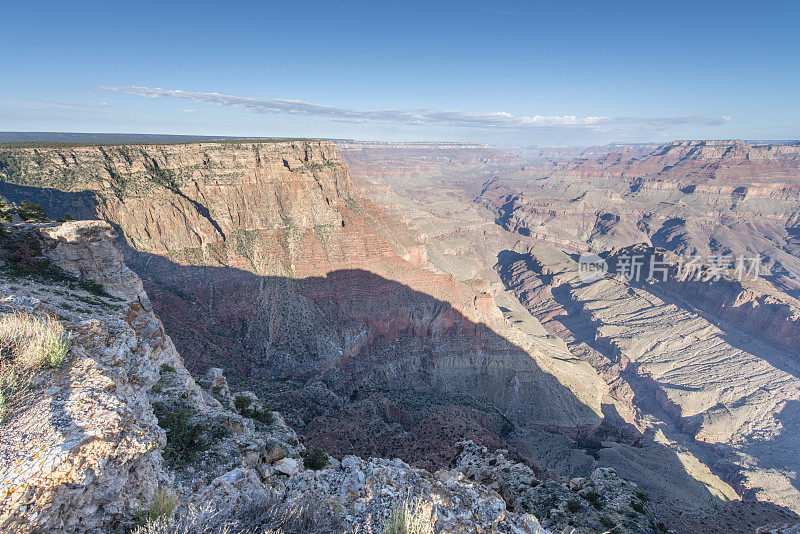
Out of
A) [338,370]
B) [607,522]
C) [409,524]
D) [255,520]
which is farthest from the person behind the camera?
[338,370]

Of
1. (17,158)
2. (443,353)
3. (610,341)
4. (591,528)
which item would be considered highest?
(17,158)

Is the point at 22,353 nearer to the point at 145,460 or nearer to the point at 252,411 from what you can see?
the point at 145,460

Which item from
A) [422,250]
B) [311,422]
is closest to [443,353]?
[311,422]

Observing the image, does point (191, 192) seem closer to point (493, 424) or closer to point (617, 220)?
point (493, 424)

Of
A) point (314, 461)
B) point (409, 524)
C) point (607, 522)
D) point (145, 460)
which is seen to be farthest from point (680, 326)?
point (145, 460)

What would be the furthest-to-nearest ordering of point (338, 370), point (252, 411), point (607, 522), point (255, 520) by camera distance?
point (338, 370), point (252, 411), point (607, 522), point (255, 520)
